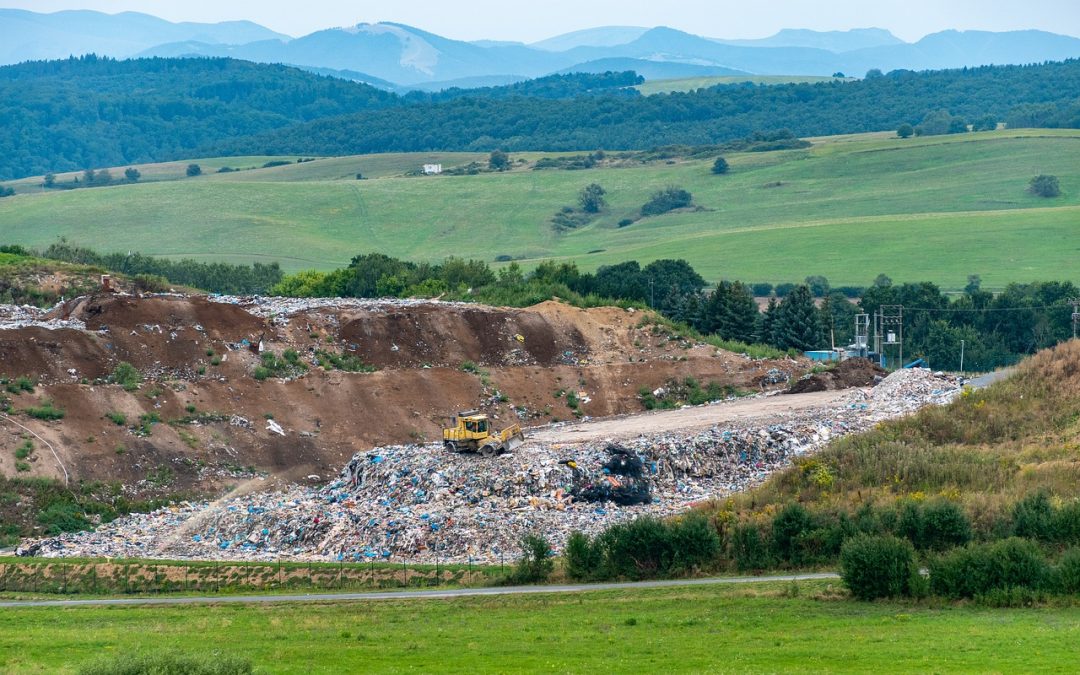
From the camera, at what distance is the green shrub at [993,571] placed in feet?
108

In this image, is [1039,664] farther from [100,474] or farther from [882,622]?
[100,474]

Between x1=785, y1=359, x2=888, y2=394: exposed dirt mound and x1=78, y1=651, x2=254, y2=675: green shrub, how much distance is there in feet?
143

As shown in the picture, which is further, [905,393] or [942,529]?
[905,393]

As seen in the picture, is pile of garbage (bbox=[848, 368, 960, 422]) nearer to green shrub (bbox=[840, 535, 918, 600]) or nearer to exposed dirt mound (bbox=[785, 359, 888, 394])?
exposed dirt mound (bbox=[785, 359, 888, 394])

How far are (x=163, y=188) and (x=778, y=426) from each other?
142 m

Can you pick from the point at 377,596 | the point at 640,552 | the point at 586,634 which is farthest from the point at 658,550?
the point at 586,634

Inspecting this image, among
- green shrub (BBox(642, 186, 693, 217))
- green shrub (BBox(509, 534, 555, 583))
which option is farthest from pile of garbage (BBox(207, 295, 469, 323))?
green shrub (BBox(642, 186, 693, 217))

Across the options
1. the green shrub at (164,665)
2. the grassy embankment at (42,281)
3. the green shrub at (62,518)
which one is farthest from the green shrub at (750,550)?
the grassy embankment at (42,281)

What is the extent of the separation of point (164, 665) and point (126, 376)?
117ft

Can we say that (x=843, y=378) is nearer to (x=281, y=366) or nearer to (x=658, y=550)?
(x=281, y=366)

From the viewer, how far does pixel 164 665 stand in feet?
75.8

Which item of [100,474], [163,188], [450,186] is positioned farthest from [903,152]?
[100,474]

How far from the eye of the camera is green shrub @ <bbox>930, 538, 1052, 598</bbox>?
32.9m

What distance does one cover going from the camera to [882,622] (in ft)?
102
